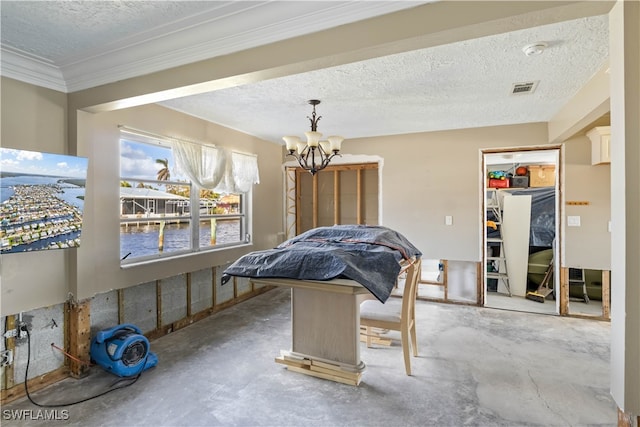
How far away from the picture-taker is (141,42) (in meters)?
2.15

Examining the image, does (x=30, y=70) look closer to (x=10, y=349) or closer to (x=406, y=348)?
(x=10, y=349)

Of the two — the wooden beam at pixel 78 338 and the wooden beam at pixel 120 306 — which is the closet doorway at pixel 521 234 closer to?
the wooden beam at pixel 120 306

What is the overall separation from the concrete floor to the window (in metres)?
1.07

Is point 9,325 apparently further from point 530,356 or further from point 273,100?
point 530,356

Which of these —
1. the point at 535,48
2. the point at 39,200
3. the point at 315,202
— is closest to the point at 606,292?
the point at 535,48

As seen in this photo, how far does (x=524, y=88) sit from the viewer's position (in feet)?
10.1

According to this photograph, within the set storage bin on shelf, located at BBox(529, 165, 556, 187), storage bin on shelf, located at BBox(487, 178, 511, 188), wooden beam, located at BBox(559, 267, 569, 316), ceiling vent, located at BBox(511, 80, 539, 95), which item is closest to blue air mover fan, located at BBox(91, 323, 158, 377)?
ceiling vent, located at BBox(511, 80, 539, 95)

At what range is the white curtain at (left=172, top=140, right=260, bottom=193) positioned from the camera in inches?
150

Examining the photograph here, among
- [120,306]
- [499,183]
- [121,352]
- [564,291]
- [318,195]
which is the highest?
[499,183]

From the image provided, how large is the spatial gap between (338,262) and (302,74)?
5.41ft

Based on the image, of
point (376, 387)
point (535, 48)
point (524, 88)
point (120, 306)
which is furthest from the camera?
point (120, 306)

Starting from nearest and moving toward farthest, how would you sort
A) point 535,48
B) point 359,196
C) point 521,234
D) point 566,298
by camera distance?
1. point 535,48
2. point 566,298
3. point 521,234
4. point 359,196

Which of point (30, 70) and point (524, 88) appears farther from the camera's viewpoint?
point (524, 88)

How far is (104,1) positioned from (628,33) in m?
2.43
